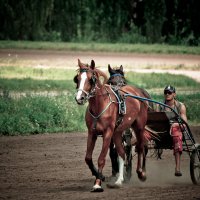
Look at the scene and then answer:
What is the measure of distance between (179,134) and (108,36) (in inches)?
952

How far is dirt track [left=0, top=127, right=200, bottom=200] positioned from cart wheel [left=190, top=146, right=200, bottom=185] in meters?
0.10

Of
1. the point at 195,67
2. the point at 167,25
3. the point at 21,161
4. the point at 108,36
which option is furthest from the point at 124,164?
the point at 108,36

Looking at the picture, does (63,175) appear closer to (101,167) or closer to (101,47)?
(101,167)

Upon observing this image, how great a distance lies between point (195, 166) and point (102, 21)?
80.7 feet

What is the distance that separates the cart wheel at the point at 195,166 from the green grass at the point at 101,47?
19.8 metres

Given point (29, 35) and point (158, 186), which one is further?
point (29, 35)

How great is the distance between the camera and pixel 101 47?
33.5 metres

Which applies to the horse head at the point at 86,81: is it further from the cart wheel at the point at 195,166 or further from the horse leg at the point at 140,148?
the cart wheel at the point at 195,166

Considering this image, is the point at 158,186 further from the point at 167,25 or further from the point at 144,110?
the point at 167,25

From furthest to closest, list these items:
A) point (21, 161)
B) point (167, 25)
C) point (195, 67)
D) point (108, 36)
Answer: point (108, 36)
point (167, 25)
point (195, 67)
point (21, 161)

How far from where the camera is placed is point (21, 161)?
40.5ft

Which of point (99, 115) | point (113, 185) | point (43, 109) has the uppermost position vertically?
point (99, 115)

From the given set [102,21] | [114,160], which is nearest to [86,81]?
[114,160]

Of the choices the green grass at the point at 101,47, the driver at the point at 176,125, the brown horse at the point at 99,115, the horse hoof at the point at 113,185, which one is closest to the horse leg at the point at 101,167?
the brown horse at the point at 99,115
